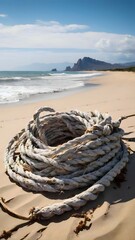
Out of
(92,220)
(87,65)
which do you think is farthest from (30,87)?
(87,65)

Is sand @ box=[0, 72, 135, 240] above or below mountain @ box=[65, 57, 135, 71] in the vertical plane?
below

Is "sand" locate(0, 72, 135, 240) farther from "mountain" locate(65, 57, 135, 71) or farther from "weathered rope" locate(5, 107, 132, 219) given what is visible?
"mountain" locate(65, 57, 135, 71)

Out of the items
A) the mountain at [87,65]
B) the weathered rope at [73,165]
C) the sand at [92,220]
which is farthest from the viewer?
the mountain at [87,65]

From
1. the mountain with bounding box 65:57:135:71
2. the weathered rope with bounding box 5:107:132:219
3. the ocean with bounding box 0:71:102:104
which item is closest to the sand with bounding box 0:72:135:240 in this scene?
the weathered rope with bounding box 5:107:132:219

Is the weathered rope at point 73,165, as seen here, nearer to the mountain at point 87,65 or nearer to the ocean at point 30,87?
the ocean at point 30,87

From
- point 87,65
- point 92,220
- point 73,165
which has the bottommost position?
point 92,220

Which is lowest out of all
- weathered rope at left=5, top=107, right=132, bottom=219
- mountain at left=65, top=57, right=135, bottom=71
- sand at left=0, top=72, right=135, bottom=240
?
sand at left=0, top=72, right=135, bottom=240

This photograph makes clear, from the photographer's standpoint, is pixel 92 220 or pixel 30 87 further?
pixel 30 87

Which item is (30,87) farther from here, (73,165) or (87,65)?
(87,65)

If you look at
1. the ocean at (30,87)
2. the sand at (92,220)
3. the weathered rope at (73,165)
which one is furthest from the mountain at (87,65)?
the sand at (92,220)

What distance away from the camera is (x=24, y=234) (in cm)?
194

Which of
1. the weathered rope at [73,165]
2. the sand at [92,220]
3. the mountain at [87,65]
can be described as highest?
the mountain at [87,65]

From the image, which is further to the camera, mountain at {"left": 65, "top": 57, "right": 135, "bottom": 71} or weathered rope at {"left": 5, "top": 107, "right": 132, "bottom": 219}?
mountain at {"left": 65, "top": 57, "right": 135, "bottom": 71}

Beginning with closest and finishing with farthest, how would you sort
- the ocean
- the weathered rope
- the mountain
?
1. the weathered rope
2. the ocean
3. the mountain
